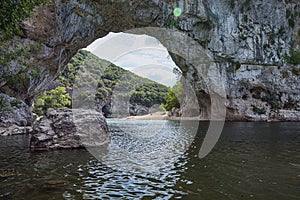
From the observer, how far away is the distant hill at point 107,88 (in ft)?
352

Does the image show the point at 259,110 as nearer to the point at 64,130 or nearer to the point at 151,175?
the point at 64,130

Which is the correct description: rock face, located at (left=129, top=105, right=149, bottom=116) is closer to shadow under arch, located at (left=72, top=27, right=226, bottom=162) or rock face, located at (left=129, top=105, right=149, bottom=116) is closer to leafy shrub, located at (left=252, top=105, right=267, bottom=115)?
shadow under arch, located at (left=72, top=27, right=226, bottom=162)

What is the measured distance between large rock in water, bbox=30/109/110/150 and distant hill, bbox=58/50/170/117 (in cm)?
8396

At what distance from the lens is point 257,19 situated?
56.1 meters

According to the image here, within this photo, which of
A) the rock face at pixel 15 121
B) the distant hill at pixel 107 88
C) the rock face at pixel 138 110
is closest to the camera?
the rock face at pixel 15 121

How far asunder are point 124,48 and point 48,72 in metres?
12.5

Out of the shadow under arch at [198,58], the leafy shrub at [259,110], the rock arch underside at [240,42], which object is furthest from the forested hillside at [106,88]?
the leafy shrub at [259,110]

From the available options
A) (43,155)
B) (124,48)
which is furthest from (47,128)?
(124,48)

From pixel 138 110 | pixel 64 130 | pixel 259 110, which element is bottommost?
pixel 64 130

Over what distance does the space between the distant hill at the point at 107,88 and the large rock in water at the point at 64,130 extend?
84.0 meters

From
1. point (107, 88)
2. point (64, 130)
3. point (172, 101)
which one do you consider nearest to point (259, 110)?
point (172, 101)

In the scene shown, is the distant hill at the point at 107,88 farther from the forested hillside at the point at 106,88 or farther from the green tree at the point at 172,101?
the green tree at the point at 172,101

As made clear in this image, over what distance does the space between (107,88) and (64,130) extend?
101 m

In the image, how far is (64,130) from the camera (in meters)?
15.5
